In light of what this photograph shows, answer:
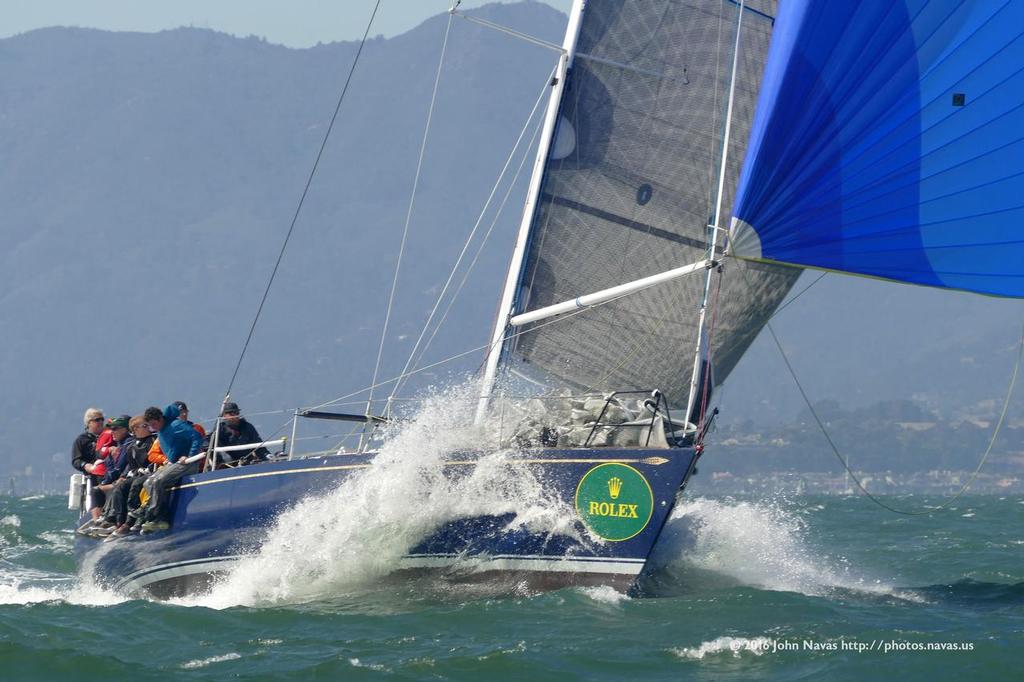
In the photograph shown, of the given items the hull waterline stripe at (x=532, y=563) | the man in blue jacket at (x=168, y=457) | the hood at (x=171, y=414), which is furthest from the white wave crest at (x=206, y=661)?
the hood at (x=171, y=414)

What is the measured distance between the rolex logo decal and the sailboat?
0.6 inches

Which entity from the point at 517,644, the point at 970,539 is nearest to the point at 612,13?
the point at 517,644

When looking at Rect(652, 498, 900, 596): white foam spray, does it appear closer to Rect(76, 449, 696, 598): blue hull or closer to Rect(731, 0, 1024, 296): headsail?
Rect(76, 449, 696, 598): blue hull

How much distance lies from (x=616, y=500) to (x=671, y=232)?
113 inches

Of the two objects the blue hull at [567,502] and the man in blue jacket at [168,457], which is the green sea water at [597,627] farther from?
the man in blue jacket at [168,457]

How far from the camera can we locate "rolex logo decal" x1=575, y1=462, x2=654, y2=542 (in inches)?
Result: 432

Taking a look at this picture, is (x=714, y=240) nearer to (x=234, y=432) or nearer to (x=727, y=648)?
(x=727, y=648)

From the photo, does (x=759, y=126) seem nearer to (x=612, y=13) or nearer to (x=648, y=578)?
(x=612, y=13)

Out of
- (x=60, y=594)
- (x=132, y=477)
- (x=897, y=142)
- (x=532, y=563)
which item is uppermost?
(x=897, y=142)

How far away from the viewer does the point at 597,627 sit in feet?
33.3

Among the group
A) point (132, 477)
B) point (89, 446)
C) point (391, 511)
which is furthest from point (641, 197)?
point (89, 446)

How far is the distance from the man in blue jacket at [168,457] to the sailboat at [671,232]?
0.17 meters

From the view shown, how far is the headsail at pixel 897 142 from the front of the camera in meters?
10.8

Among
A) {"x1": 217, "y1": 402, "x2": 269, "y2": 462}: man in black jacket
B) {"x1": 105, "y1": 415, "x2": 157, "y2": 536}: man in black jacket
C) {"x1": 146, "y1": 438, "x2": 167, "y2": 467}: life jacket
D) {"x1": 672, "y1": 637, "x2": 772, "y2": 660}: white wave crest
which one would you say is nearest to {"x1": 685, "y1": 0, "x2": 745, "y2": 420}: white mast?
{"x1": 672, "y1": 637, "x2": 772, "y2": 660}: white wave crest
